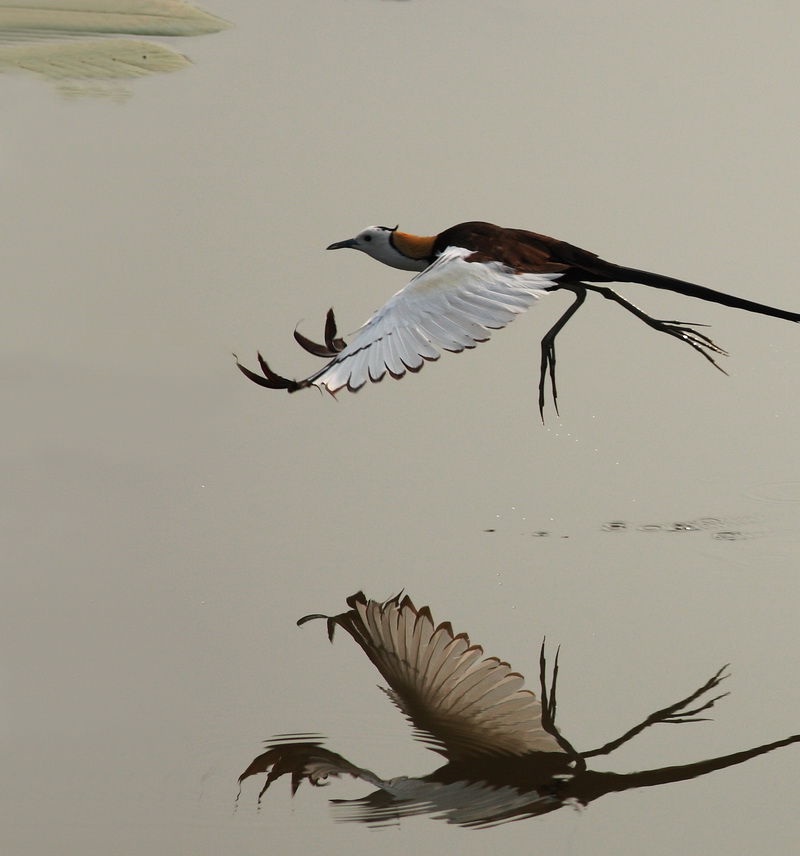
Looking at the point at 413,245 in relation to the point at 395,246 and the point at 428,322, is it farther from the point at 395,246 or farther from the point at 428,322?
the point at 428,322

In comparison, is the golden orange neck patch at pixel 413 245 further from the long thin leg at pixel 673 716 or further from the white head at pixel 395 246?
the long thin leg at pixel 673 716

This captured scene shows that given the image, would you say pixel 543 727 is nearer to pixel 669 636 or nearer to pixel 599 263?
pixel 669 636

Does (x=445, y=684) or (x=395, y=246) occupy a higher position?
(x=395, y=246)

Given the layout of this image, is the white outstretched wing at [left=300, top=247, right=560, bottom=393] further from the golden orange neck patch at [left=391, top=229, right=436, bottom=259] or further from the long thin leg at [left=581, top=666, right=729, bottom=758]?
the long thin leg at [left=581, top=666, right=729, bottom=758]

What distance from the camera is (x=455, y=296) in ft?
15.5

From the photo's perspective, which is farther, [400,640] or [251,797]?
[400,640]

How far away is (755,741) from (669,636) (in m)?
0.64

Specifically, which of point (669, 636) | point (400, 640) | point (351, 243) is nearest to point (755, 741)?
point (669, 636)

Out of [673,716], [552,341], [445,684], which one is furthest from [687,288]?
[445,684]

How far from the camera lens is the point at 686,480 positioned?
5.53 metres

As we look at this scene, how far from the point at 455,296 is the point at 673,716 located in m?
1.77

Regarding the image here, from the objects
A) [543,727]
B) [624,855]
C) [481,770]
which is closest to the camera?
[624,855]

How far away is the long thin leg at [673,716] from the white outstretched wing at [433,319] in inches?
56.2

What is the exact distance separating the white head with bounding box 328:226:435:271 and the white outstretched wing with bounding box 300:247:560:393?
938 millimetres
